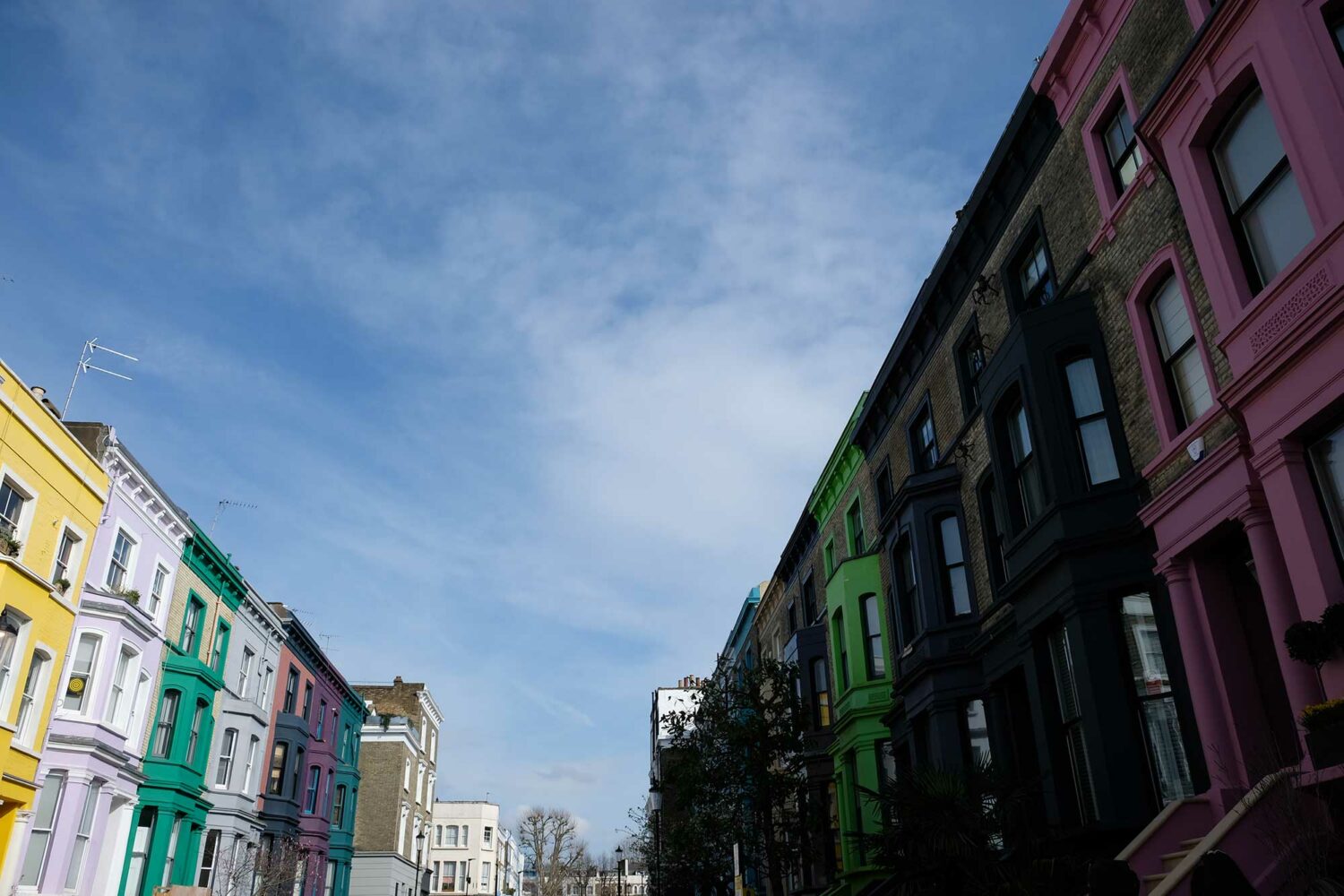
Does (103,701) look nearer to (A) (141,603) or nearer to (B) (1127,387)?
(A) (141,603)

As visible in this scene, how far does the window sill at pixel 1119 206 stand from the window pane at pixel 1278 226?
2687mm

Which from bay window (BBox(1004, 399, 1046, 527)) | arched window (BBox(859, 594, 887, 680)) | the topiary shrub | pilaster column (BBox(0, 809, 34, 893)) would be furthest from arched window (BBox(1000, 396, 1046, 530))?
pilaster column (BBox(0, 809, 34, 893))

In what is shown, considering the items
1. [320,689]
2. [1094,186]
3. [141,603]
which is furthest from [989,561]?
[320,689]

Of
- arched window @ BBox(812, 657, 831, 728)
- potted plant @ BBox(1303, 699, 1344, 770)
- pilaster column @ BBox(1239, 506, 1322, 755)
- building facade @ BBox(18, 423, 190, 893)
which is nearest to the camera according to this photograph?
potted plant @ BBox(1303, 699, 1344, 770)

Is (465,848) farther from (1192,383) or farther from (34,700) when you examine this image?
(1192,383)

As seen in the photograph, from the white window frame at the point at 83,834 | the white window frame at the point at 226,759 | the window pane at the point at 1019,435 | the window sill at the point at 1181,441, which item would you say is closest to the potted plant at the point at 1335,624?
the window sill at the point at 1181,441

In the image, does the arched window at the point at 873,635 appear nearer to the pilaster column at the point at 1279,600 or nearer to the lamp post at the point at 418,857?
the pilaster column at the point at 1279,600

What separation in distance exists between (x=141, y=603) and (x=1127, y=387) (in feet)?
93.0

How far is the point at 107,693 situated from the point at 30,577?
568 centimetres

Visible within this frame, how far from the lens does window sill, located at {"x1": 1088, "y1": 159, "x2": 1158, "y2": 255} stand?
47.1 ft

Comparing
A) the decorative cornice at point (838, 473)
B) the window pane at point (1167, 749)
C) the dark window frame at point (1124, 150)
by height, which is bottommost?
the window pane at point (1167, 749)

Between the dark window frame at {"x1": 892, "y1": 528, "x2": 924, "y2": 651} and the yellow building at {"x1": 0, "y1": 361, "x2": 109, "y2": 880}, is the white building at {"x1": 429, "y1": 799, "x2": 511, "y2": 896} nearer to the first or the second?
the yellow building at {"x1": 0, "y1": 361, "x2": 109, "y2": 880}

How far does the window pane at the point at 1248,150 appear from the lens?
11555 mm

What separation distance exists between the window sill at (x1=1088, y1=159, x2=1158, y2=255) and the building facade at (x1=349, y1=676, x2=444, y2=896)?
53.9 meters
